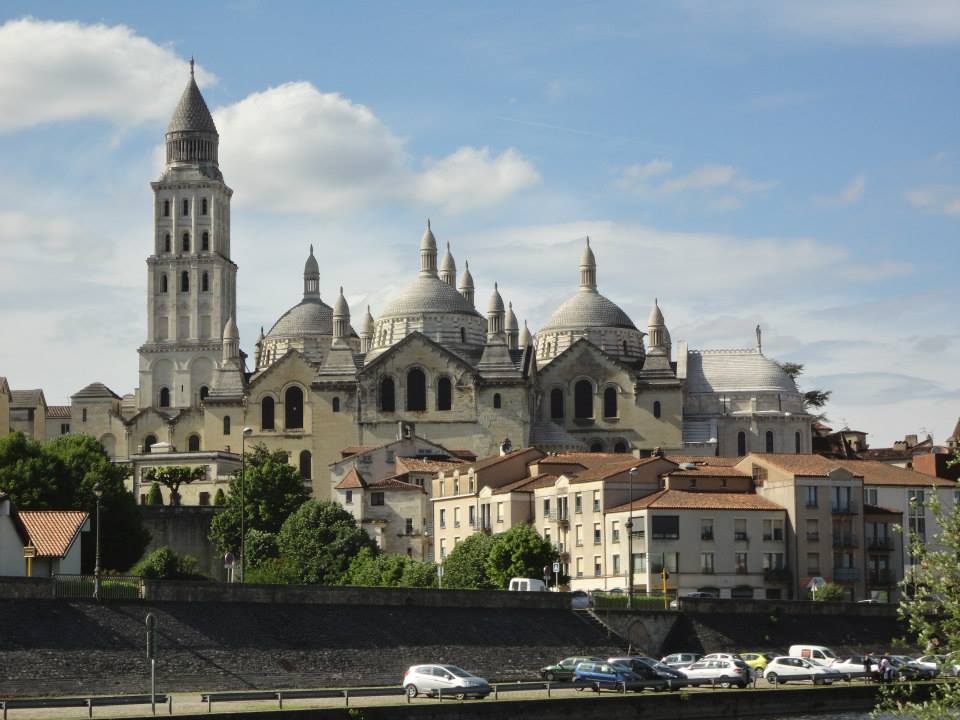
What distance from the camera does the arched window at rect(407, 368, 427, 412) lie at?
389 feet

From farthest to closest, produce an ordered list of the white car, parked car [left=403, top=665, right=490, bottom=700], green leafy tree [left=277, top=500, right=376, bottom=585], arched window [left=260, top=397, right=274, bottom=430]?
arched window [left=260, top=397, right=274, bottom=430] < green leafy tree [left=277, top=500, right=376, bottom=585] < the white car < parked car [left=403, top=665, right=490, bottom=700]

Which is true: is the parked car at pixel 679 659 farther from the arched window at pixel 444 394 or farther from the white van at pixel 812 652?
the arched window at pixel 444 394

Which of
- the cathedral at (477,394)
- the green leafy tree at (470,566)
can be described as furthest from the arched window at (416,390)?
the green leafy tree at (470,566)

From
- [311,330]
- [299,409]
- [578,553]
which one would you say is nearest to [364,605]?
[578,553]

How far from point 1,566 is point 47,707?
12312 millimetres

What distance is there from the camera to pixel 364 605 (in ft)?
201

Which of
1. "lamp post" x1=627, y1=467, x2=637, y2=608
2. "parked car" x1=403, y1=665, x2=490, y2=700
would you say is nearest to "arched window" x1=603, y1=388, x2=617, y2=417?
"lamp post" x1=627, y1=467, x2=637, y2=608

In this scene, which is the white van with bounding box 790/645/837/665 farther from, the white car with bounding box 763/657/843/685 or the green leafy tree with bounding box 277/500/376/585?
the green leafy tree with bounding box 277/500/376/585

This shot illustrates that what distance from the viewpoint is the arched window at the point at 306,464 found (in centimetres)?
11969

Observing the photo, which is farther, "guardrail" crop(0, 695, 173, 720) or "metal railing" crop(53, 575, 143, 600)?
"metal railing" crop(53, 575, 143, 600)

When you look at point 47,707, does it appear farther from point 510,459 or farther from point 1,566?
point 510,459

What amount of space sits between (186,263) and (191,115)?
10.9 m

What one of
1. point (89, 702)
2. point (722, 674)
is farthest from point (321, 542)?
point (89, 702)

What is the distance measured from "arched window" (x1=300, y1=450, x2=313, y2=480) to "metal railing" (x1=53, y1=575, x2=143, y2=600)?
6175 cm
